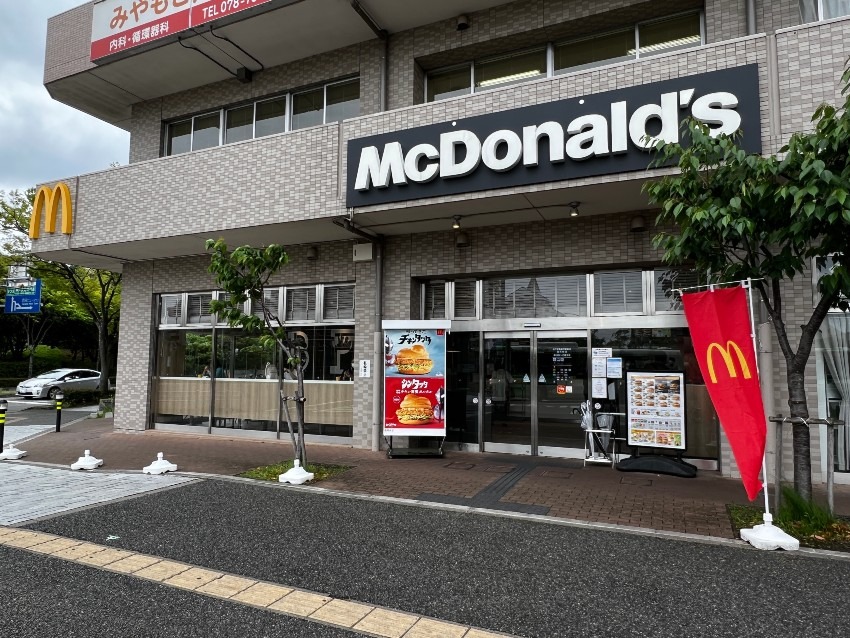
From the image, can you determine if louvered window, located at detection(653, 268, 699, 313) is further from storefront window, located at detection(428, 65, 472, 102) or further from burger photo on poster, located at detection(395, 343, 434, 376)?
storefront window, located at detection(428, 65, 472, 102)

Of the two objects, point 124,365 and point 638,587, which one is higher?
point 124,365

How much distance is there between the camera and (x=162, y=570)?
4398 mm

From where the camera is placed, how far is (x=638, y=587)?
4.07 metres

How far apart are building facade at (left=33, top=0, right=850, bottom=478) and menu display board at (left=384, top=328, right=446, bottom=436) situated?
10.6 inches

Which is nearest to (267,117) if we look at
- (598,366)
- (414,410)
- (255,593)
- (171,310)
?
(171,310)

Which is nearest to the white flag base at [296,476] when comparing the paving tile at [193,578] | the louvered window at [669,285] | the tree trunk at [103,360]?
the paving tile at [193,578]

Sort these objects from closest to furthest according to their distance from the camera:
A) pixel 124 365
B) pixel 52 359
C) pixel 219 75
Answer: pixel 219 75, pixel 124 365, pixel 52 359

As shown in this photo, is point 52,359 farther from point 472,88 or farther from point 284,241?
point 472,88

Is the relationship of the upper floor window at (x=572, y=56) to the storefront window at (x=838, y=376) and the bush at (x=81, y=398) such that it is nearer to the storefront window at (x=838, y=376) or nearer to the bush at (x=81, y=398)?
the storefront window at (x=838, y=376)

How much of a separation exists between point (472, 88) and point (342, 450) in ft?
24.6

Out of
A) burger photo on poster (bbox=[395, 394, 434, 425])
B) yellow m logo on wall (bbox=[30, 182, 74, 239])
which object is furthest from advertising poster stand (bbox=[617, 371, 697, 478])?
yellow m logo on wall (bbox=[30, 182, 74, 239])

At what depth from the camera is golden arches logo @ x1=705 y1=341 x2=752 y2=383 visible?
17.6ft

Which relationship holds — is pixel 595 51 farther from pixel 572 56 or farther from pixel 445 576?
pixel 445 576

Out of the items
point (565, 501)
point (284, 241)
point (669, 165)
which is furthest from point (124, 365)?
point (669, 165)
